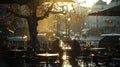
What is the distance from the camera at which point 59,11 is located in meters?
33.2

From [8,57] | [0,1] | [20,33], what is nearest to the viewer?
[0,1]

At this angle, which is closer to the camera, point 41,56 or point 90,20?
point 41,56

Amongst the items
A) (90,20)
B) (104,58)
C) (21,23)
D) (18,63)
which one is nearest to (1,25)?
(21,23)

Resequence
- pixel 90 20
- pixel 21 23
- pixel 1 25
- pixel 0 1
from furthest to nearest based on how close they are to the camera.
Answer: pixel 90 20 < pixel 21 23 < pixel 1 25 < pixel 0 1

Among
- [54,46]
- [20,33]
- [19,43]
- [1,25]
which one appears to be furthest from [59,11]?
[20,33]

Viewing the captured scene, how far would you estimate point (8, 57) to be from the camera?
1786 cm

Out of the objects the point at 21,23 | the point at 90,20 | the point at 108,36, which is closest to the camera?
the point at 108,36

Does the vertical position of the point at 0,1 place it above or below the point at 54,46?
above

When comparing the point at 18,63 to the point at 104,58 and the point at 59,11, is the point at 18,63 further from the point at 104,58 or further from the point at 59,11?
the point at 59,11

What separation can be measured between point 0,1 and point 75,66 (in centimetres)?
575

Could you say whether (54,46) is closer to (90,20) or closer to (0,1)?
(0,1)

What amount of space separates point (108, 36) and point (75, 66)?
32.5 ft

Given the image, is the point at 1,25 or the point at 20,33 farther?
the point at 20,33

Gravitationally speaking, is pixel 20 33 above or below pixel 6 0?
below
